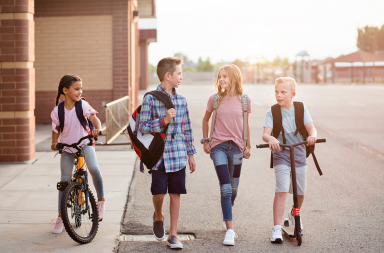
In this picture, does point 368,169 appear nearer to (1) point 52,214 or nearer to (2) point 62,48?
(1) point 52,214

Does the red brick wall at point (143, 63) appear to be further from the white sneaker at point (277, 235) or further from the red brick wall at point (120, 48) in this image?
the white sneaker at point (277, 235)

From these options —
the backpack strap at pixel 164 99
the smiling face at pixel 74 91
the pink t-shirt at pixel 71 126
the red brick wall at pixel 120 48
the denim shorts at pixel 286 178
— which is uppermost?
the red brick wall at pixel 120 48

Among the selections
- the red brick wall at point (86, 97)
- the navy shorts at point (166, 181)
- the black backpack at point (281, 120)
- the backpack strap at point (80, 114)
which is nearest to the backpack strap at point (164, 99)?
the navy shorts at point (166, 181)

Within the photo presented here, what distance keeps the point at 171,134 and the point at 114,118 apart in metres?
7.34

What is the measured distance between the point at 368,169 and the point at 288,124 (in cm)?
421

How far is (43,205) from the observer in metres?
5.93

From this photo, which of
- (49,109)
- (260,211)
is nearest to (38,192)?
(260,211)

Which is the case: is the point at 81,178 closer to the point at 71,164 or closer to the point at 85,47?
the point at 71,164

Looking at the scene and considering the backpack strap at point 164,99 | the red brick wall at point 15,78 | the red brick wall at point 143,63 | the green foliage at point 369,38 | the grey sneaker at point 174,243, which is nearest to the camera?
the backpack strap at point 164,99

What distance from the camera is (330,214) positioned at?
18.6 ft

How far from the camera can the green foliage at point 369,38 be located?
4016 inches

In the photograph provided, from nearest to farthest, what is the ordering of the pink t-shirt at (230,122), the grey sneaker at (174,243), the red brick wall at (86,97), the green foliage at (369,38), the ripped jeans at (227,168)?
the grey sneaker at (174,243) → the ripped jeans at (227,168) → the pink t-shirt at (230,122) → the red brick wall at (86,97) → the green foliage at (369,38)

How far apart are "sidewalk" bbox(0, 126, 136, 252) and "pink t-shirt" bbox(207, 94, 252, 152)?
1.46 m

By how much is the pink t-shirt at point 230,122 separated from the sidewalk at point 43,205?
1.46m
